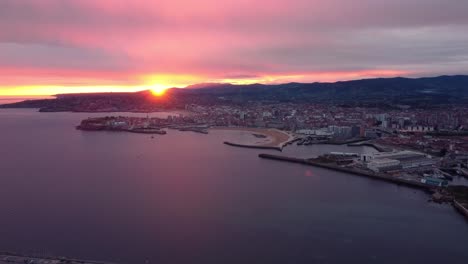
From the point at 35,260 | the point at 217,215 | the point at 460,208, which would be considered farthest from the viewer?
the point at 460,208

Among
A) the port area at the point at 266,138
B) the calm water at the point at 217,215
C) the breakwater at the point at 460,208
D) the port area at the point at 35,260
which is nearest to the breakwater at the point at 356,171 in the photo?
the calm water at the point at 217,215

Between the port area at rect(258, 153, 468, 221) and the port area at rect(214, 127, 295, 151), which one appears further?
the port area at rect(214, 127, 295, 151)

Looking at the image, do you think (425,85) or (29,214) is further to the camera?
(425,85)

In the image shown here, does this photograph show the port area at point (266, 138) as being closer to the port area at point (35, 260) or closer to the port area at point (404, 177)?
the port area at point (404, 177)

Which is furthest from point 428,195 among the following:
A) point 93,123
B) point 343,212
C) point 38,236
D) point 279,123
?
point 93,123

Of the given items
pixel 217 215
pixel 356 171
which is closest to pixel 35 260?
pixel 217 215

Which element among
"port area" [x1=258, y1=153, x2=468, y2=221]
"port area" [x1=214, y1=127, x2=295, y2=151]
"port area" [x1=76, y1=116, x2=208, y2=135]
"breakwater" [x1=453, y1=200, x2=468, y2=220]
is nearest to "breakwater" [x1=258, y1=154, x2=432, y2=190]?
"port area" [x1=258, y1=153, x2=468, y2=221]

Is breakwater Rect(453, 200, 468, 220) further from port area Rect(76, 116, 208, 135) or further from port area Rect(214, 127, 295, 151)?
port area Rect(76, 116, 208, 135)

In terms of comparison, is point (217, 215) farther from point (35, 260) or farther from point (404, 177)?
point (404, 177)

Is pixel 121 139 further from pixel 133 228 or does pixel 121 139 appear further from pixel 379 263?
pixel 379 263
